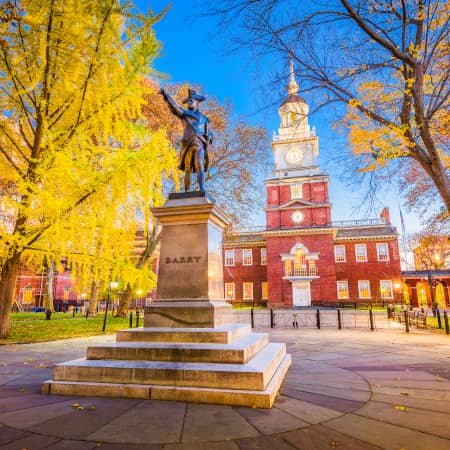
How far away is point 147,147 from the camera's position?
879 centimetres

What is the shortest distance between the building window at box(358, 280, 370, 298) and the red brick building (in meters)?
0.12

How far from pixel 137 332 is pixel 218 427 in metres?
2.62

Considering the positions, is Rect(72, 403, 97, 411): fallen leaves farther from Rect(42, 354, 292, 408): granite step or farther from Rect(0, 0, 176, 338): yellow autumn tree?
Rect(0, 0, 176, 338): yellow autumn tree

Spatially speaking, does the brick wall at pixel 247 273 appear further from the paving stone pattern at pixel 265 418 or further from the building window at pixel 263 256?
the paving stone pattern at pixel 265 418

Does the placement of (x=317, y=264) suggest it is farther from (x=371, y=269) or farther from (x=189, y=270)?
(x=189, y=270)

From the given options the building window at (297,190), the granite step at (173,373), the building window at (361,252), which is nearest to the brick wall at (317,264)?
the building window at (361,252)

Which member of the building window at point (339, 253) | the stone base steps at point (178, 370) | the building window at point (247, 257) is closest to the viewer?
the stone base steps at point (178, 370)

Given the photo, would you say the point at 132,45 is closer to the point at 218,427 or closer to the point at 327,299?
the point at 218,427

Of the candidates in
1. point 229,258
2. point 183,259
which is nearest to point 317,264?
point 229,258

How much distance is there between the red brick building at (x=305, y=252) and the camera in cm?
3950

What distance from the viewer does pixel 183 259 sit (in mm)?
6184

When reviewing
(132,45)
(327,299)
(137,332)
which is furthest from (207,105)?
(327,299)

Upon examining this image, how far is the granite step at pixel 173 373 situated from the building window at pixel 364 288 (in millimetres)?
40918

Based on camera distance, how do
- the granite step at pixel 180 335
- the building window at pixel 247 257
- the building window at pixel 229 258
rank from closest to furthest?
the granite step at pixel 180 335, the building window at pixel 247 257, the building window at pixel 229 258
